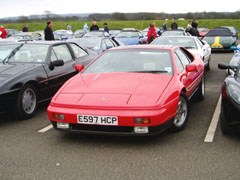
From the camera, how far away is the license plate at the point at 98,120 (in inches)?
157

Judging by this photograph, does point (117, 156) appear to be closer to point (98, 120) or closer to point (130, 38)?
point (98, 120)

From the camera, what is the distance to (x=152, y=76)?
15.9ft

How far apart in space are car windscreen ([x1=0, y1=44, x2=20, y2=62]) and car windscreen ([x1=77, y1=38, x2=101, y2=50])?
3.73 metres

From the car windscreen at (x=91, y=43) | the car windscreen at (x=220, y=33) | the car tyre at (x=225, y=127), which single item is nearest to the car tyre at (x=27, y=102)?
the car tyre at (x=225, y=127)

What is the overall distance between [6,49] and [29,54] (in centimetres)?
112

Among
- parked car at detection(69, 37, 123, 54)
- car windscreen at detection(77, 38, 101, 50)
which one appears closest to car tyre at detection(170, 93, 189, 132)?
parked car at detection(69, 37, 123, 54)

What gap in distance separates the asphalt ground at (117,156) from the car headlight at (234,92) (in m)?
0.60

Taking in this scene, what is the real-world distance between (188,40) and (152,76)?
598 centimetres

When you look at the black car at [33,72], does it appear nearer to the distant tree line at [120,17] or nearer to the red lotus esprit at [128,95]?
the red lotus esprit at [128,95]

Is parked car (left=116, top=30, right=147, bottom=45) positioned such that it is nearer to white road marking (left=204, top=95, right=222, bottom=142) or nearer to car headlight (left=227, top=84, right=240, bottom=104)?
white road marking (left=204, top=95, right=222, bottom=142)

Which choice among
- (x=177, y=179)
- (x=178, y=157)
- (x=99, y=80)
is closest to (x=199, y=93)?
(x=99, y=80)

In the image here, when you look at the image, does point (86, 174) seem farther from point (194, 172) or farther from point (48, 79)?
point (48, 79)

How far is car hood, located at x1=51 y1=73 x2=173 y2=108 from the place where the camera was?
414cm

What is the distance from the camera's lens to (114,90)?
14.6ft
